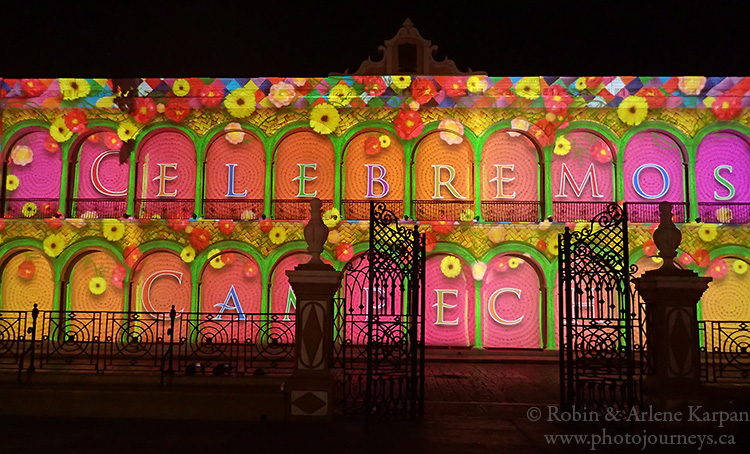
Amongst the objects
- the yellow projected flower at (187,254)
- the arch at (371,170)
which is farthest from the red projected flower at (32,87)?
the arch at (371,170)

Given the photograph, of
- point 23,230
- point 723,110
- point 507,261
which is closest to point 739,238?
point 723,110

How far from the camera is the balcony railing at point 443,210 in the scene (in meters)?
17.4

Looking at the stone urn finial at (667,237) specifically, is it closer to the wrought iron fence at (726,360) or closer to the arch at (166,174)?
the wrought iron fence at (726,360)

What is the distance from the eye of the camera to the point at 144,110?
58.4 ft

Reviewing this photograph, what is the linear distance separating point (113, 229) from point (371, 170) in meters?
7.82

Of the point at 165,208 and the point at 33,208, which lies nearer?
the point at 165,208

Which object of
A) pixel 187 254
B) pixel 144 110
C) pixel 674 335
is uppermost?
A: pixel 144 110

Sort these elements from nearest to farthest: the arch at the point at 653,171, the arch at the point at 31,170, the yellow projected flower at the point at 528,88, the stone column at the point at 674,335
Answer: the stone column at the point at 674,335 → the yellow projected flower at the point at 528,88 → the arch at the point at 653,171 → the arch at the point at 31,170

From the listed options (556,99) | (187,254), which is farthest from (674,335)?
(187,254)

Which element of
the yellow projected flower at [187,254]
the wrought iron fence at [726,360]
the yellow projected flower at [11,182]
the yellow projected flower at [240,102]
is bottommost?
the wrought iron fence at [726,360]

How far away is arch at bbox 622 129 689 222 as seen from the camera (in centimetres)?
1742

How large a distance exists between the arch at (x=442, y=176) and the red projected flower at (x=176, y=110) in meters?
7.06

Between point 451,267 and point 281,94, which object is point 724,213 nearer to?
point 451,267

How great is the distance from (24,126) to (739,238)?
2148 cm
